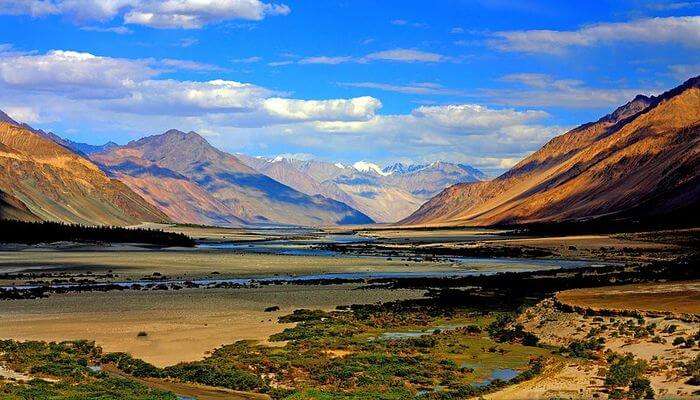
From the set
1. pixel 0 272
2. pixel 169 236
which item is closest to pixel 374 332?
pixel 0 272

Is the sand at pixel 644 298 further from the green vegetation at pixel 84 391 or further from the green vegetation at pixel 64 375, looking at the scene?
the green vegetation at pixel 64 375

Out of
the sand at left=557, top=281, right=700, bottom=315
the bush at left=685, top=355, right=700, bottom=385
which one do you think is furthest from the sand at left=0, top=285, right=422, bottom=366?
the bush at left=685, top=355, right=700, bottom=385

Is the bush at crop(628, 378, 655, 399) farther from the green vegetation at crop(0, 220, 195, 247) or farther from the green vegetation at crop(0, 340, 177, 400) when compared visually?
the green vegetation at crop(0, 220, 195, 247)

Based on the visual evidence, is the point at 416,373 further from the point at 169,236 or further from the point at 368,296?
the point at 169,236

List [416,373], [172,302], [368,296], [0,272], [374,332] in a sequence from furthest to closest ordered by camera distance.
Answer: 1. [0,272]
2. [368,296]
3. [172,302]
4. [374,332]
5. [416,373]

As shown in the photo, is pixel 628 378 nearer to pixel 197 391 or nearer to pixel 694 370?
pixel 694 370

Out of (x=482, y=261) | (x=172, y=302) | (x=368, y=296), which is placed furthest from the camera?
(x=482, y=261)
